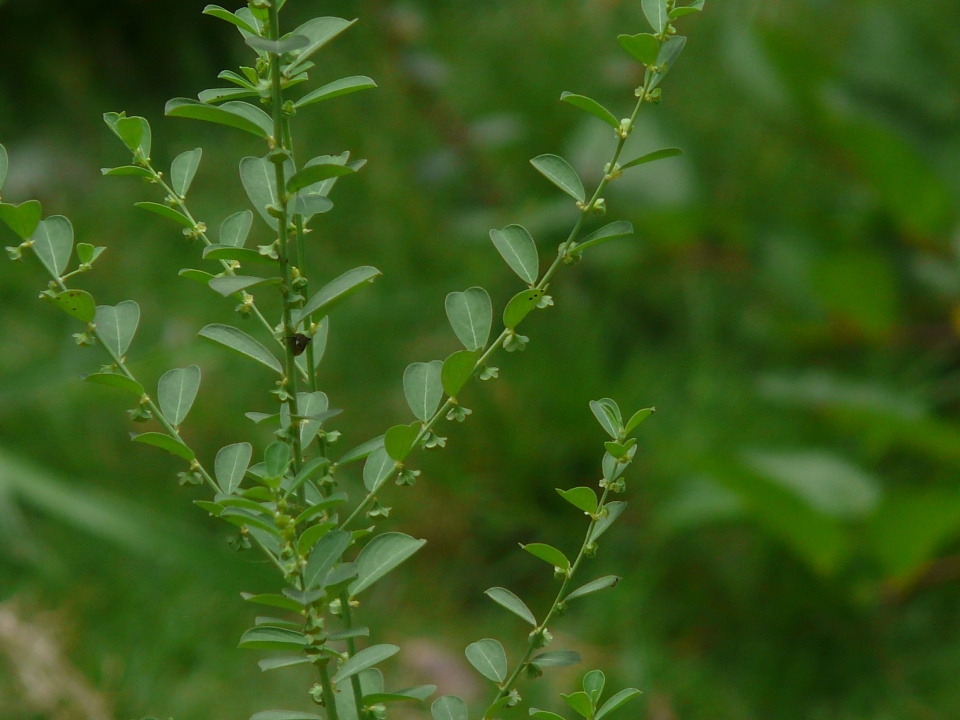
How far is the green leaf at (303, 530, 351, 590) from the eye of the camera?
0.33 m

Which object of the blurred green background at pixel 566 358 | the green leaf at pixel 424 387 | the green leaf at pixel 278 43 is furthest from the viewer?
the blurred green background at pixel 566 358

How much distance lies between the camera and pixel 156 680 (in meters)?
0.93

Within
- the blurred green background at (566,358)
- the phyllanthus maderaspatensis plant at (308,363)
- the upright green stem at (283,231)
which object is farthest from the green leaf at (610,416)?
the blurred green background at (566,358)

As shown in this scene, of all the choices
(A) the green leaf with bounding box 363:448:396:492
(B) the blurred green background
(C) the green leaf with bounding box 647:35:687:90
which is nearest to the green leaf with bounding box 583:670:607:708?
(A) the green leaf with bounding box 363:448:396:492

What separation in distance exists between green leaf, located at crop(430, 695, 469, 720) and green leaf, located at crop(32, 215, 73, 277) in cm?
20

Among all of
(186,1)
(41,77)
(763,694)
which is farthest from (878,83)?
(41,77)

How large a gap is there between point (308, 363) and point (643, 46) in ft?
0.51

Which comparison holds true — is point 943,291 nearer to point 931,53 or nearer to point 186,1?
point 931,53

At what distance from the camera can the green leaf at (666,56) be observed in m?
0.35

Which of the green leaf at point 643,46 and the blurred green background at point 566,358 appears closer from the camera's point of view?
the green leaf at point 643,46

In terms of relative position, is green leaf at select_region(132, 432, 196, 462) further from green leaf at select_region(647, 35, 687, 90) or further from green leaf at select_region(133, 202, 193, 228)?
green leaf at select_region(647, 35, 687, 90)

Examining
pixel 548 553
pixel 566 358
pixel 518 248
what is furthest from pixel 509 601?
pixel 566 358

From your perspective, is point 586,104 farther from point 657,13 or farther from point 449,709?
point 449,709

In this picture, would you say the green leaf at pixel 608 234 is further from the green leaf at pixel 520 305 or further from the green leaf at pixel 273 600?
the green leaf at pixel 273 600
